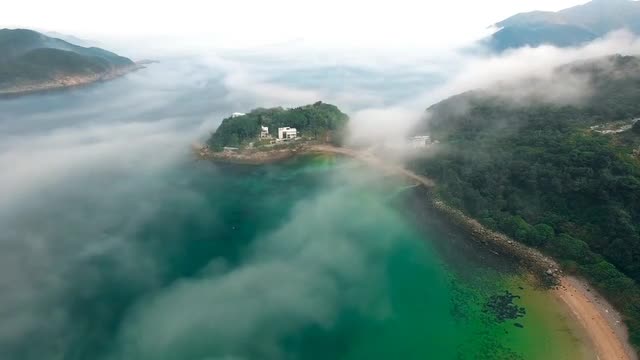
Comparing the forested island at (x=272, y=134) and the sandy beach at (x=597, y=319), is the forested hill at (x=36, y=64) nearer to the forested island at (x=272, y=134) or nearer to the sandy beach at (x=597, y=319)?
the forested island at (x=272, y=134)

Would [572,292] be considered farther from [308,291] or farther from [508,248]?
[308,291]

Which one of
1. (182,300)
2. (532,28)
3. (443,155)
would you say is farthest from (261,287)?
(532,28)

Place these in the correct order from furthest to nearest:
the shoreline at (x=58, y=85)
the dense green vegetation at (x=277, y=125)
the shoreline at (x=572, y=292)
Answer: the shoreline at (x=58, y=85)
the dense green vegetation at (x=277, y=125)
the shoreline at (x=572, y=292)

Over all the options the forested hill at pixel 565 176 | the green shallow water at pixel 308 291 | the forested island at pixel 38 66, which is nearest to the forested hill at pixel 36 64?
the forested island at pixel 38 66

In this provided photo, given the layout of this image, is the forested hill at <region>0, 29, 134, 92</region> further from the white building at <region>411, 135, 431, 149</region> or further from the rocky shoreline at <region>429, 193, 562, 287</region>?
the rocky shoreline at <region>429, 193, 562, 287</region>

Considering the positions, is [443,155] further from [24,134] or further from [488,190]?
[24,134]

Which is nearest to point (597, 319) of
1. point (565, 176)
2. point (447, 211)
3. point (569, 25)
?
point (565, 176)
